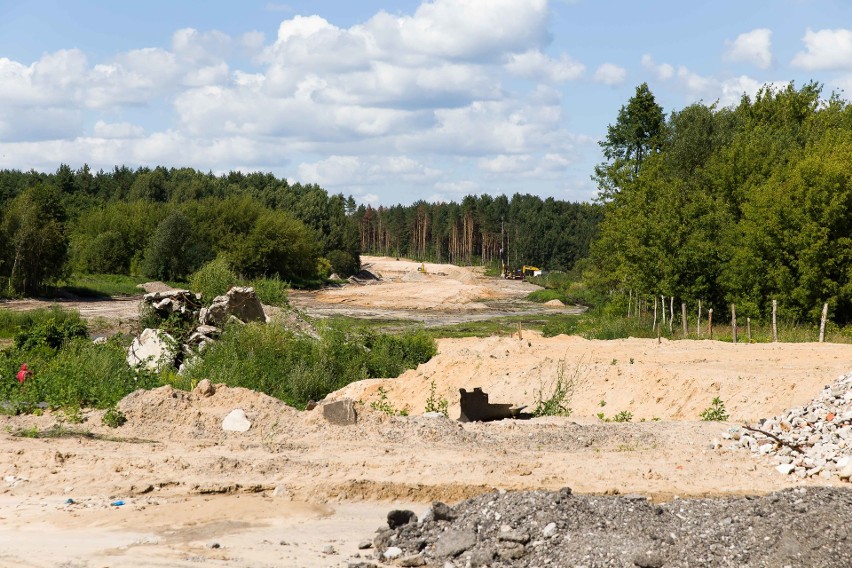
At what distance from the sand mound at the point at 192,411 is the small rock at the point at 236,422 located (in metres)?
0.09

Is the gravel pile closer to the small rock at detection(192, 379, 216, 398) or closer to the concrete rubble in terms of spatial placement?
the small rock at detection(192, 379, 216, 398)

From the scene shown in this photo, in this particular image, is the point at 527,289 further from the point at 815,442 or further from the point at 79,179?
the point at 815,442

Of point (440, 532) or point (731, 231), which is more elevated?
point (731, 231)

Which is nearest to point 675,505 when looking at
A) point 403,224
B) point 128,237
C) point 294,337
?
point 294,337

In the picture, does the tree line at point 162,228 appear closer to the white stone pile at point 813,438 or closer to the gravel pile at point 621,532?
the white stone pile at point 813,438

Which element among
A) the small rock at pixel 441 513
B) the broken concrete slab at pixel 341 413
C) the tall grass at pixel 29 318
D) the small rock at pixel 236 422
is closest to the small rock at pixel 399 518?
the small rock at pixel 441 513

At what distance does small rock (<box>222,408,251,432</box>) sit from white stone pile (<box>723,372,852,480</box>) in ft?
24.9

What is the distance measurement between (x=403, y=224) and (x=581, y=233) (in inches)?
1499

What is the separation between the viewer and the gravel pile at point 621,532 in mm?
8586

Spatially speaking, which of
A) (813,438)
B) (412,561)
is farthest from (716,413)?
(412,561)

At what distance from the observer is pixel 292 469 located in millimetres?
13422

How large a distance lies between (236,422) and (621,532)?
822cm

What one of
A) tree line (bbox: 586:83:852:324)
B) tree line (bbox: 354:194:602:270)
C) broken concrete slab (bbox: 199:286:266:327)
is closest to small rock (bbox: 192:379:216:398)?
broken concrete slab (bbox: 199:286:266:327)

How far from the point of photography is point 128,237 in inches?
3044
